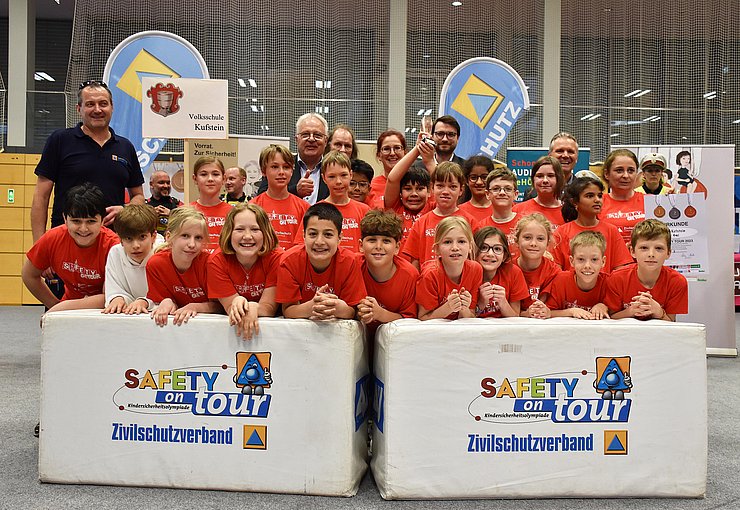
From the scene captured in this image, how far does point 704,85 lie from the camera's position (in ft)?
33.6

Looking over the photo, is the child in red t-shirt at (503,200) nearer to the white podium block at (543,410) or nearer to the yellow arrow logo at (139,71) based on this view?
the white podium block at (543,410)

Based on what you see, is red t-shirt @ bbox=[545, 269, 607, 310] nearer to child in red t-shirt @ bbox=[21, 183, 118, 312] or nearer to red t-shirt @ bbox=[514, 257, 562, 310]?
red t-shirt @ bbox=[514, 257, 562, 310]

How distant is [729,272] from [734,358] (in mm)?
773

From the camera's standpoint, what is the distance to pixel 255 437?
2570 mm

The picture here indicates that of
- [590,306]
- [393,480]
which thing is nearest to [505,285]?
[590,306]

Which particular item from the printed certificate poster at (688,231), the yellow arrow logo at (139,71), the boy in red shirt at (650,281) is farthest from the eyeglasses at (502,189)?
the yellow arrow logo at (139,71)

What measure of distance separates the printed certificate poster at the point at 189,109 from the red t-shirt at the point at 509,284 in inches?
96.0

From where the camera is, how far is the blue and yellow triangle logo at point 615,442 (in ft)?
8.34

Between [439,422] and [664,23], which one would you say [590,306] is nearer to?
[439,422]

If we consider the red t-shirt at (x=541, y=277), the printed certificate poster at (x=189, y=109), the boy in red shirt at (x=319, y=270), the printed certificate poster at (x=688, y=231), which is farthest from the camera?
the printed certificate poster at (x=688, y=231)

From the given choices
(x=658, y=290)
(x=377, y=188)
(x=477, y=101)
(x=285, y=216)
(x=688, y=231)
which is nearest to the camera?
(x=658, y=290)

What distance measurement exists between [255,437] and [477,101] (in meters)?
6.29

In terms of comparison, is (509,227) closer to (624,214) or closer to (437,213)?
(437,213)

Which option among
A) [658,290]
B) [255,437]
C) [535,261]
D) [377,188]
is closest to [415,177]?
[377,188]
